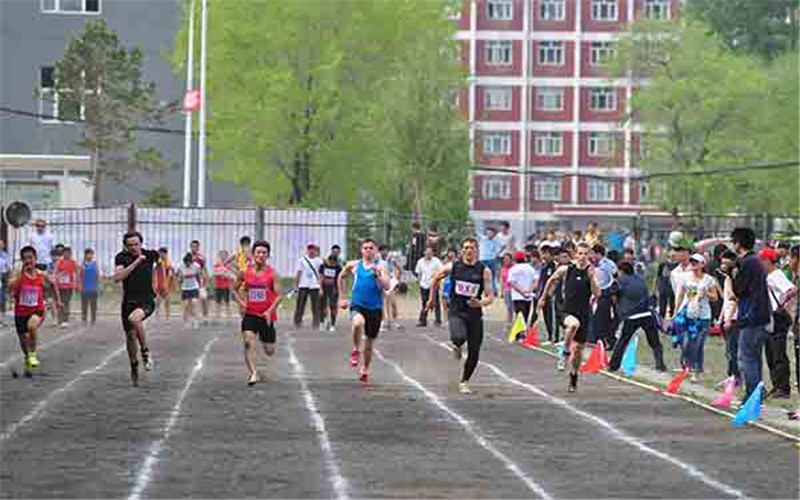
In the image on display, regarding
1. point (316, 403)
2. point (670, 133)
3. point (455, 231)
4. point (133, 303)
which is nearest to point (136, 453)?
point (316, 403)

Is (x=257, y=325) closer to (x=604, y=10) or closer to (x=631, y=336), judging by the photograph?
(x=631, y=336)

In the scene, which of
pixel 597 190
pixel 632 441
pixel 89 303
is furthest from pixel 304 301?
pixel 597 190

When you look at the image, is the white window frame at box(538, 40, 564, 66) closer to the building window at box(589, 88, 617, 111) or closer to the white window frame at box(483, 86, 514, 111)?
the white window frame at box(483, 86, 514, 111)

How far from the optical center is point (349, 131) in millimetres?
60500

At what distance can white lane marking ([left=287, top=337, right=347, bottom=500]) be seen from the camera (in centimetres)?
1364

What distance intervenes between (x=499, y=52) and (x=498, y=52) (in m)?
0.06

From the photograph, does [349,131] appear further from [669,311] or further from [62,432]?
[62,432]

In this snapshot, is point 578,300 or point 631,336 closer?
point 578,300

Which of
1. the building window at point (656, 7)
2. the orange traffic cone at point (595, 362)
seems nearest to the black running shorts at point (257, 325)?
the orange traffic cone at point (595, 362)

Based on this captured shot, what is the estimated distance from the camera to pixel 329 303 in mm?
39188

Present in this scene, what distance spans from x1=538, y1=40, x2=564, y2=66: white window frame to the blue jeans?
8794 centimetres

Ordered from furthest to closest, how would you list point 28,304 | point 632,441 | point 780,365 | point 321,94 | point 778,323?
point 321,94 < point 28,304 < point 780,365 < point 778,323 < point 632,441

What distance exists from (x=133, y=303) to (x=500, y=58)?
84.3 meters

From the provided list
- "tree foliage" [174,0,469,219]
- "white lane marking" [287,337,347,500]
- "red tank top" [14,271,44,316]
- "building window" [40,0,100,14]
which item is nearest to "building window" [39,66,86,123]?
"building window" [40,0,100,14]
